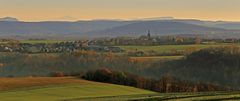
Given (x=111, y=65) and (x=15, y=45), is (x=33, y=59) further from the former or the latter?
(x=15, y=45)

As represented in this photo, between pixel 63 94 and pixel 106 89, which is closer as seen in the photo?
pixel 63 94

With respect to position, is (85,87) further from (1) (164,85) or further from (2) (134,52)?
(2) (134,52)

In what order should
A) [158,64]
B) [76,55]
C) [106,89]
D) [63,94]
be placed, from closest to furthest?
[63,94] → [106,89] → [158,64] → [76,55]

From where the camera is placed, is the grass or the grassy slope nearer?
the grassy slope

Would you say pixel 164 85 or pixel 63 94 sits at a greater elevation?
pixel 63 94

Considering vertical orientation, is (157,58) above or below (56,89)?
below

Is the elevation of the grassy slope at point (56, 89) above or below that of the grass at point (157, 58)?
above

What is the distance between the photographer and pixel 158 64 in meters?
104

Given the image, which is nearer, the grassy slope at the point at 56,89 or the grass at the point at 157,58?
the grassy slope at the point at 56,89

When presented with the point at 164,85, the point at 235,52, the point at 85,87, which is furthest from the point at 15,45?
the point at 85,87

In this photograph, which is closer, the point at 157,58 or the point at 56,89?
the point at 56,89

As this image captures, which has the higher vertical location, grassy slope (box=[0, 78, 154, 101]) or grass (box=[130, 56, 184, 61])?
grassy slope (box=[0, 78, 154, 101])

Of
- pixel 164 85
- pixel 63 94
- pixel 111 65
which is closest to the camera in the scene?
pixel 63 94

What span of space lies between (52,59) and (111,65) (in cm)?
1295
